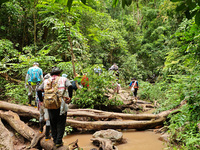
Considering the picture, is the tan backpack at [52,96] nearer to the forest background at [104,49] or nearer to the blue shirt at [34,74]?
the forest background at [104,49]

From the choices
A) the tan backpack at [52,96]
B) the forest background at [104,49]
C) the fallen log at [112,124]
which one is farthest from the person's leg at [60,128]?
the forest background at [104,49]

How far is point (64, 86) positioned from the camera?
3.66 meters

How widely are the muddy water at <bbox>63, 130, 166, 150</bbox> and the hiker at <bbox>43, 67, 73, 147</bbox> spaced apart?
143cm

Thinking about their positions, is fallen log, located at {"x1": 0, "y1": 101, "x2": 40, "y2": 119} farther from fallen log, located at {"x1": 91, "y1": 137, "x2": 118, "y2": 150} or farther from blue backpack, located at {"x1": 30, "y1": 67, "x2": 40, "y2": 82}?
fallen log, located at {"x1": 91, "y1": 137, "x2": 118, "y2": 150}

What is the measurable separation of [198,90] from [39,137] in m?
4.75

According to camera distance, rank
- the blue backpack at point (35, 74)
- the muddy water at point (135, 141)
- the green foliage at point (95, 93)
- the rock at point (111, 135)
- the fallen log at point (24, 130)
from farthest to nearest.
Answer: the green foliage at point (95, 93) → the blue backpack at point (35, 74) → the rock at point (111, 135) → the muddy water at point (135, 141) → the fallen log at point (24, 130)

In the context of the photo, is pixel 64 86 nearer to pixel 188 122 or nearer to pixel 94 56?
pixel 188 122

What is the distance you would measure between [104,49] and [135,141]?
14.3 m

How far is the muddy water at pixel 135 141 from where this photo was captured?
4656mm

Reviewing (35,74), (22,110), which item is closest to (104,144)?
(22,110)

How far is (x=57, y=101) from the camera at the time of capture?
11.6 feet

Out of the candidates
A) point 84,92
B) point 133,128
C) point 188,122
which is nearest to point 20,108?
point 84,92

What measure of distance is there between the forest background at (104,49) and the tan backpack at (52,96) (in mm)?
1848

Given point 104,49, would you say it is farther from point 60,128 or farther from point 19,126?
point 60,128
